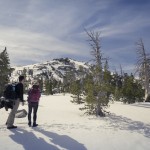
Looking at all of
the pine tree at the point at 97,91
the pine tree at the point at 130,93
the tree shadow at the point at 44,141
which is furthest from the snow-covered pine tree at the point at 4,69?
the tree shadow at the point at 44,141

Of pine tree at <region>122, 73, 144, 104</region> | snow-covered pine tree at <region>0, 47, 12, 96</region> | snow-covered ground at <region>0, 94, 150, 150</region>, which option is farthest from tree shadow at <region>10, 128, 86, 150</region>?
snow-covered pine tree at <region>0, 47, 12, 96</region>

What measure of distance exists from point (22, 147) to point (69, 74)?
275 ft

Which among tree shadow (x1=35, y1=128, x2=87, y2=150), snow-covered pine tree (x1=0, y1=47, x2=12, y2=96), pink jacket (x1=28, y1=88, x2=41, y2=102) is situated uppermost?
snow-covered pine tree (x1=0, y1=47, x2=12, y2=96)

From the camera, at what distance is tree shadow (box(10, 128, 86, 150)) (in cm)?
1041

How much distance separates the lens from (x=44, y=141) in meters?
10.9

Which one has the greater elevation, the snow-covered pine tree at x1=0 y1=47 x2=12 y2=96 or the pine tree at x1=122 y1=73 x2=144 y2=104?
the snow-covered pine tree at x1=0 y1=47 x2=12 y2=96

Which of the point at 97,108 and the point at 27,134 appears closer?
the point at 27,134

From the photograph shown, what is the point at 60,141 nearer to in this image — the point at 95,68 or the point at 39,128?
the point at 39,128

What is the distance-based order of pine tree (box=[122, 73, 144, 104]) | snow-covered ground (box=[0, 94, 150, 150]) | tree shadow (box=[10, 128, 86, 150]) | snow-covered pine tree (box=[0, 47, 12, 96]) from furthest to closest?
snow-covered pine tree (box=[0, 47, 12, 96])
pine tree (box=[122, 73, 144, 104])
snow-covered ground (box=[0, 94, 150, 150])
tree shadow (box=[10, 128, 86, 150])

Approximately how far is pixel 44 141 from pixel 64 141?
0.80 meters

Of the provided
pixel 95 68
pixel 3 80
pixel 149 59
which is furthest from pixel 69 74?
pixel 95 68

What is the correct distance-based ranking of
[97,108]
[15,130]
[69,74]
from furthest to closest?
[69,74], [97,108], [15,130]

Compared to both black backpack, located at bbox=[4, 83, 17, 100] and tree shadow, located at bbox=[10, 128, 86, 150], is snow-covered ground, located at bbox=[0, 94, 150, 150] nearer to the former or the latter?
tree shadow, located at bbox=[10, 128, 86, 150]

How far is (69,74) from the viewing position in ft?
308
